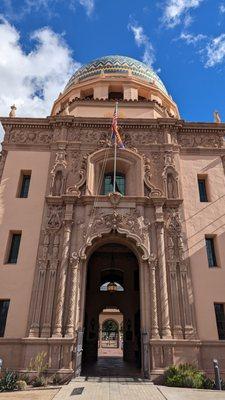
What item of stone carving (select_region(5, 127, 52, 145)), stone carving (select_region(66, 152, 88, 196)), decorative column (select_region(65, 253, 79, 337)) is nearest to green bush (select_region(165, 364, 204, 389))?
decorative column (select_region(65, 253, 79, 337))

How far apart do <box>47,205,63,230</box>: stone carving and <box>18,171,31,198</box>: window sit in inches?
93.8

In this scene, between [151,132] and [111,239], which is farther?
[151,132]

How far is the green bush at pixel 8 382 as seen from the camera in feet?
38.7

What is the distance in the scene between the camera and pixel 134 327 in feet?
74.2

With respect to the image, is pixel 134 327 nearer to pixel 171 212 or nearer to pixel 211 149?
pixel 171 212

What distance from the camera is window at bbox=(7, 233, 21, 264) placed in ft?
54.2

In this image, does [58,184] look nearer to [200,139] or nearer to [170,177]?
[170,177]

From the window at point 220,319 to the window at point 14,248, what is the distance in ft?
36.2

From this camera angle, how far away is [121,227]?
1661 cm

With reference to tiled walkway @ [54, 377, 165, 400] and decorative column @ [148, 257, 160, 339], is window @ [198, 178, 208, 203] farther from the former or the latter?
tiled walkway @ [54, 377, 165, 400]

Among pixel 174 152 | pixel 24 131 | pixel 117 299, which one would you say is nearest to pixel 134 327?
pixel 117 299

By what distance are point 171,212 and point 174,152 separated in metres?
4.42

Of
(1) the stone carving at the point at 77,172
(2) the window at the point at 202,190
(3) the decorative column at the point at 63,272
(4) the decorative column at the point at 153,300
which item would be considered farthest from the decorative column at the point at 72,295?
(2) the window at the point at 202,190

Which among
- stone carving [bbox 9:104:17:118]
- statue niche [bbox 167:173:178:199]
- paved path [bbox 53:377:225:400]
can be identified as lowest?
paved path [bbox 53:377:225:400]
